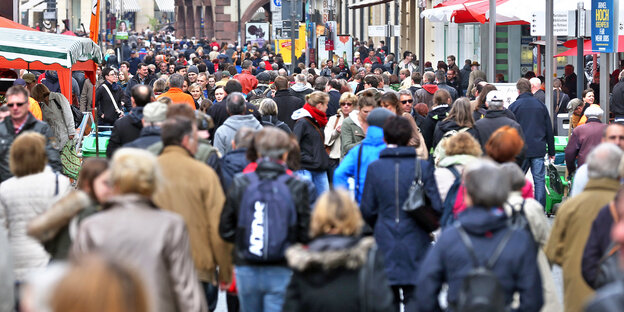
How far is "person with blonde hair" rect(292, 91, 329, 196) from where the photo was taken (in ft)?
36.9

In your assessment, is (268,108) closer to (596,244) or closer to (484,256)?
(596,244)

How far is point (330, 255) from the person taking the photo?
4.80 metres

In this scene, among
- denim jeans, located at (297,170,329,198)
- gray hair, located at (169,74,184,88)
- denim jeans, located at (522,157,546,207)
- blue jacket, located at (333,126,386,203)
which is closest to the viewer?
blue jacket, located at (333,126,386,203)

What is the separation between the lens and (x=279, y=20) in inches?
1315

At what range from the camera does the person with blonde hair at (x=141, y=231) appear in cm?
502

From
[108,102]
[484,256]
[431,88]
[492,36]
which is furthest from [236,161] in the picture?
[492,36]

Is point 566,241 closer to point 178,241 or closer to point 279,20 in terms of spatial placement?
point 178,241

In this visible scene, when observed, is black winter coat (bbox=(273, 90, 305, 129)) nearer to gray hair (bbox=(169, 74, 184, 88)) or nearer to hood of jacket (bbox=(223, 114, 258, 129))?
gray hair (bbox=(169, 74, 184, 88))

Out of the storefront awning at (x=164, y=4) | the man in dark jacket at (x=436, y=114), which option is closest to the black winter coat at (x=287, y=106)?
the man in dark jacket at (x=436, y=114)

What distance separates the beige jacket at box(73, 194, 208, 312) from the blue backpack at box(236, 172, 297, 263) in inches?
33.8

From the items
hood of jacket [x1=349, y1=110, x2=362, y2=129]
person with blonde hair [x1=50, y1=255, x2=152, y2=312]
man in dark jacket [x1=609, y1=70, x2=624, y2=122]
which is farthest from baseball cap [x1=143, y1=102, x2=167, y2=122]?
man in dark jacket [x1=609, y1=70, x2=624, y2=122]

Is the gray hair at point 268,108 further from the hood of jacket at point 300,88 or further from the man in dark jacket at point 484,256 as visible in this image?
the man in dark jacket at point 484,256

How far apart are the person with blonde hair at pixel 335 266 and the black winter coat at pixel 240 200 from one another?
116 centimetres

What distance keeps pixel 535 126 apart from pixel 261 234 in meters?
7.44
